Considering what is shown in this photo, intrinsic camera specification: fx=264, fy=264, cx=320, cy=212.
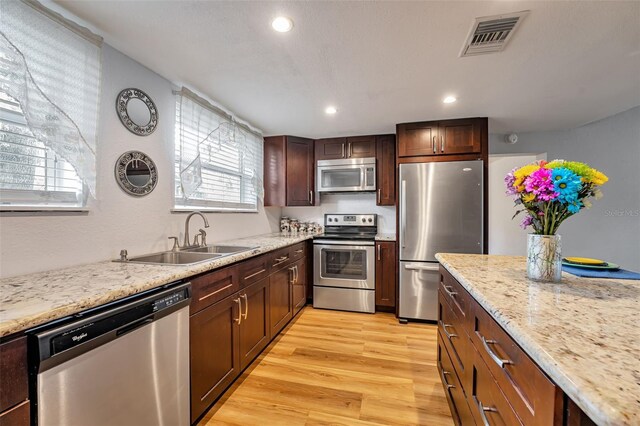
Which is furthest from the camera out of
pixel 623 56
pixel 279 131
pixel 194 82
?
pixel 279 131

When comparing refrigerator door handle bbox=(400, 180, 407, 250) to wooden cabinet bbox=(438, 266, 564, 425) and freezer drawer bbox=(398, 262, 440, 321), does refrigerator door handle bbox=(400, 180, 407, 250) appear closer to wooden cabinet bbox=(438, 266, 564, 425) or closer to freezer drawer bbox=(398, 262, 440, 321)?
freezer drawer bbox=(398, 262, 440, 321)

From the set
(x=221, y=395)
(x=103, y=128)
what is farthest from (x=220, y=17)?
(x=221, y=395)

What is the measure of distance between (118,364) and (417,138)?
3116 mm

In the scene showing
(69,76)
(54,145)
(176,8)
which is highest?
(176,8)

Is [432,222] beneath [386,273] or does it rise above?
above

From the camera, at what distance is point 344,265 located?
131 inches

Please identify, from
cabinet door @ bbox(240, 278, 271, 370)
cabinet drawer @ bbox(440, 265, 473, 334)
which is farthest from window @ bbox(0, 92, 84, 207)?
cabinet drawer @ bbox(440, 265, 473, 334)

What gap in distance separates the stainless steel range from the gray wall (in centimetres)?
248

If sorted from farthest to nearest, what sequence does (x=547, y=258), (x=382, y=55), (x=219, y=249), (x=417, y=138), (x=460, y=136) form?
(x=417, y=138) < (x=460, y=136) < (x=219, y=249) < (x=382, y=55) < (x=547, y=258)

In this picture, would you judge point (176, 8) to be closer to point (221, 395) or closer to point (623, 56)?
point (221, 395)

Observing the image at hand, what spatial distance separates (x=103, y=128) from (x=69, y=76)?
290 mm

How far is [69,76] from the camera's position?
4.72 feet

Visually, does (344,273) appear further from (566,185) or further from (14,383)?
(14,383)

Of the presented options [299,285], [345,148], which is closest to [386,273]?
[299,285]
